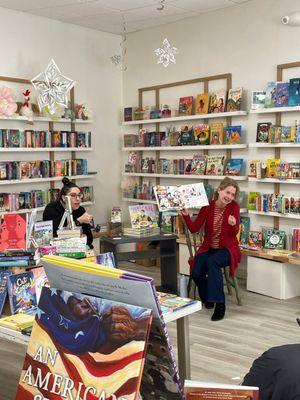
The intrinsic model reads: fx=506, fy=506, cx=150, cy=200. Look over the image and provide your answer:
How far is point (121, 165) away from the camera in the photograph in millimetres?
7594

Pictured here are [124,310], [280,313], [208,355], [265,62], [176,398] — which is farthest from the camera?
[265,62]

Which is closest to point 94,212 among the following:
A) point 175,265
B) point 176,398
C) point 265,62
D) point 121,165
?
point 121,165

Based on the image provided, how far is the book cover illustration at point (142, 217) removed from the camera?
5.27 meters

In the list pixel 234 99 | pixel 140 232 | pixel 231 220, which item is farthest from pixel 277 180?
pixel 140 232

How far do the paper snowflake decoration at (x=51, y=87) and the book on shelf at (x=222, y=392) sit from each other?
16.9ft

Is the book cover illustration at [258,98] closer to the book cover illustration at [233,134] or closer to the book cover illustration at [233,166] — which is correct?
the book cover illustration at [233,134]

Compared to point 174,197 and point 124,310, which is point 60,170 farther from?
point 124,310

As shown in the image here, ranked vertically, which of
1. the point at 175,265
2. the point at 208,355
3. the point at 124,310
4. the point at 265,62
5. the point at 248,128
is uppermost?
the point at 265,62

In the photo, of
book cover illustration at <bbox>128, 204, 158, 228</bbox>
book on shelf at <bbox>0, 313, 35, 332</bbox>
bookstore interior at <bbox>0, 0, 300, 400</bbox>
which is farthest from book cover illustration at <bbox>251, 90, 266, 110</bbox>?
book on shelf at <bbox>0, 313, 35, 332</bbox>

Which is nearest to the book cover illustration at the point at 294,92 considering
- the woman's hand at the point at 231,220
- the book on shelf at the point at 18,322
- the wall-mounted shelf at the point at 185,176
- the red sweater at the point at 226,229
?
the wall-mounted shelf at the point at 185,176

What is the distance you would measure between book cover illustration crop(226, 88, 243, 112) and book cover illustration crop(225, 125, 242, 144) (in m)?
0.21

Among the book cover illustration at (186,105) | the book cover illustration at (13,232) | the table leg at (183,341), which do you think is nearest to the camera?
the table leg at (183,341)

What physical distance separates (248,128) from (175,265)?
1840 mm

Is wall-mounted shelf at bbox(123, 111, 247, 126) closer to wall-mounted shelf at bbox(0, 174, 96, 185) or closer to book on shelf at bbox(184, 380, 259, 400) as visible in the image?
wall-mounted shelf at bbox(0, 174, 96, 185)
